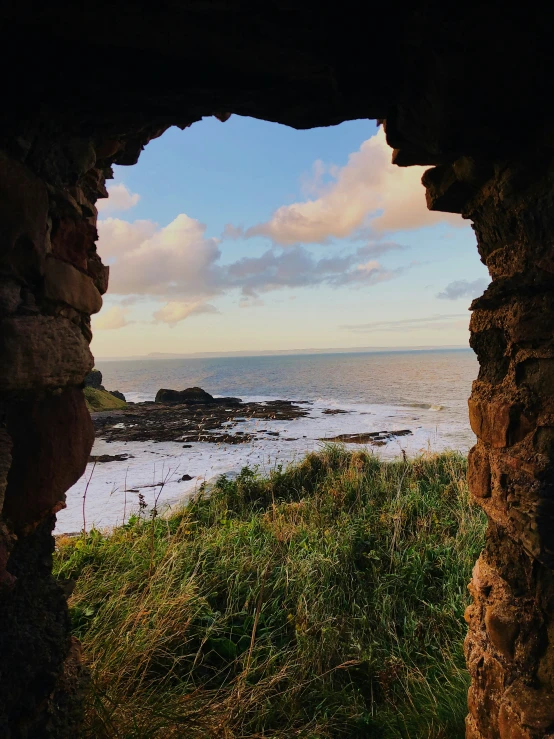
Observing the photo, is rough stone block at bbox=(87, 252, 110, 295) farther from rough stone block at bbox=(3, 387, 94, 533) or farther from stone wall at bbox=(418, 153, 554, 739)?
stone wall at bbox=(418, 153, 554, 739)

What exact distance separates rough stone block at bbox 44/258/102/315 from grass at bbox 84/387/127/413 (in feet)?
59.8

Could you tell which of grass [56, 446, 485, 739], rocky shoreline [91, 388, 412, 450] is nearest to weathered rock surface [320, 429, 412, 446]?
rocky shoreline [91, 388, 412, 450]

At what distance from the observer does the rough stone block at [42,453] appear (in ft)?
4.65

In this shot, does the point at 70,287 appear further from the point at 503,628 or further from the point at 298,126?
the point at 503,628

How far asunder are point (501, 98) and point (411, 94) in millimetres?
270

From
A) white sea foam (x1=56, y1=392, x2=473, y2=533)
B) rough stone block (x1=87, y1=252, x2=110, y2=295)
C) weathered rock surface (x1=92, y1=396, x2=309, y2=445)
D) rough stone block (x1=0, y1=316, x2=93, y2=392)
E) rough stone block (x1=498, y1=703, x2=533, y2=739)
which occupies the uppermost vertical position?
rough stone block (x1=87, y1=252, x2=110, y2=295)

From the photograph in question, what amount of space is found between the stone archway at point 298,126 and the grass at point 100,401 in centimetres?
1839

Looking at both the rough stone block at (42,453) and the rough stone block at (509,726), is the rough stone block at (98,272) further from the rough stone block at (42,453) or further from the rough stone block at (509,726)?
the rough stone block at (509,726)

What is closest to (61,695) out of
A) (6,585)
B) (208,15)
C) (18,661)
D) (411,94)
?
(18,661)

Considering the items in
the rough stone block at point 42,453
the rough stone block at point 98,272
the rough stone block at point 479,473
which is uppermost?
the rough stone block at point 98,272

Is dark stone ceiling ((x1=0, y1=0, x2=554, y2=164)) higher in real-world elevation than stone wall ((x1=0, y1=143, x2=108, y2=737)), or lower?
higher

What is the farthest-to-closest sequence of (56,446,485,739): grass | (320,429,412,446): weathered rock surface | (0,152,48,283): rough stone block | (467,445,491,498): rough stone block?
1. (320,429,412,446): weathered rock surface
2. (56,446,485,739): grass
3. (467,445,491,498): rough stone block
4. (0,152,48,283): rough stone block

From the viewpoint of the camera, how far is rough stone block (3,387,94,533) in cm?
142

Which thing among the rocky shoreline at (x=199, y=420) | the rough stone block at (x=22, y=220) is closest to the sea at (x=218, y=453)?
the rocky shoreline at (x=199, y=420)
